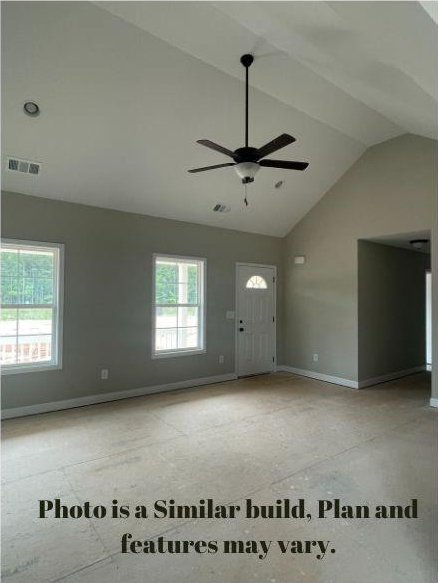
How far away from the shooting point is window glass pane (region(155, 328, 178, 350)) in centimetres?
513

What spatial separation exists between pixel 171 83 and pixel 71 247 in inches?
93.3

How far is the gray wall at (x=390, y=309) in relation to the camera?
5350 millimetres

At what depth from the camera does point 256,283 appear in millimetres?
6238

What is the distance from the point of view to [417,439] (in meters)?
3.32

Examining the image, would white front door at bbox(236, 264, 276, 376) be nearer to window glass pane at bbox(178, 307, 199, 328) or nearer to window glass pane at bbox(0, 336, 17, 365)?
window glass pane at bbox(178, 307, 199, 328)

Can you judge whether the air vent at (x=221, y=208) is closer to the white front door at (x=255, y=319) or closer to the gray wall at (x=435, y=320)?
the white front door at (x=255, y=319)

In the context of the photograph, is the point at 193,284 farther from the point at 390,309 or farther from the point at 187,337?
the point at 390,309

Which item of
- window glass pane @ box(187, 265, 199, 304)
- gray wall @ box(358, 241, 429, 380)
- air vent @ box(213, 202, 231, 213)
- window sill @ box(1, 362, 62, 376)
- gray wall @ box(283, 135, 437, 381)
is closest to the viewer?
window sill @ box(1, 362, 62, 376)

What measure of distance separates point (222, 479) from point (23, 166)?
12.7ft

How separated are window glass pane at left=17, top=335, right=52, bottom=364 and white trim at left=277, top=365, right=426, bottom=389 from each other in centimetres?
421

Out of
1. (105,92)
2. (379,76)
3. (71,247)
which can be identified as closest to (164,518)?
(71,247)

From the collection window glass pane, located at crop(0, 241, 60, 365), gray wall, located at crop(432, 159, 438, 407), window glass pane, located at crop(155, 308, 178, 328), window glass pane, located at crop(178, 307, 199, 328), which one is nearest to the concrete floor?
Answer: gray wall, located at crop(432, 159, 438, 407)

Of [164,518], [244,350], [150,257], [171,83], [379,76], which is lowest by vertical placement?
[164,518]

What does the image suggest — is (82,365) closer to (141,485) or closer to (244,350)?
(141,485)
